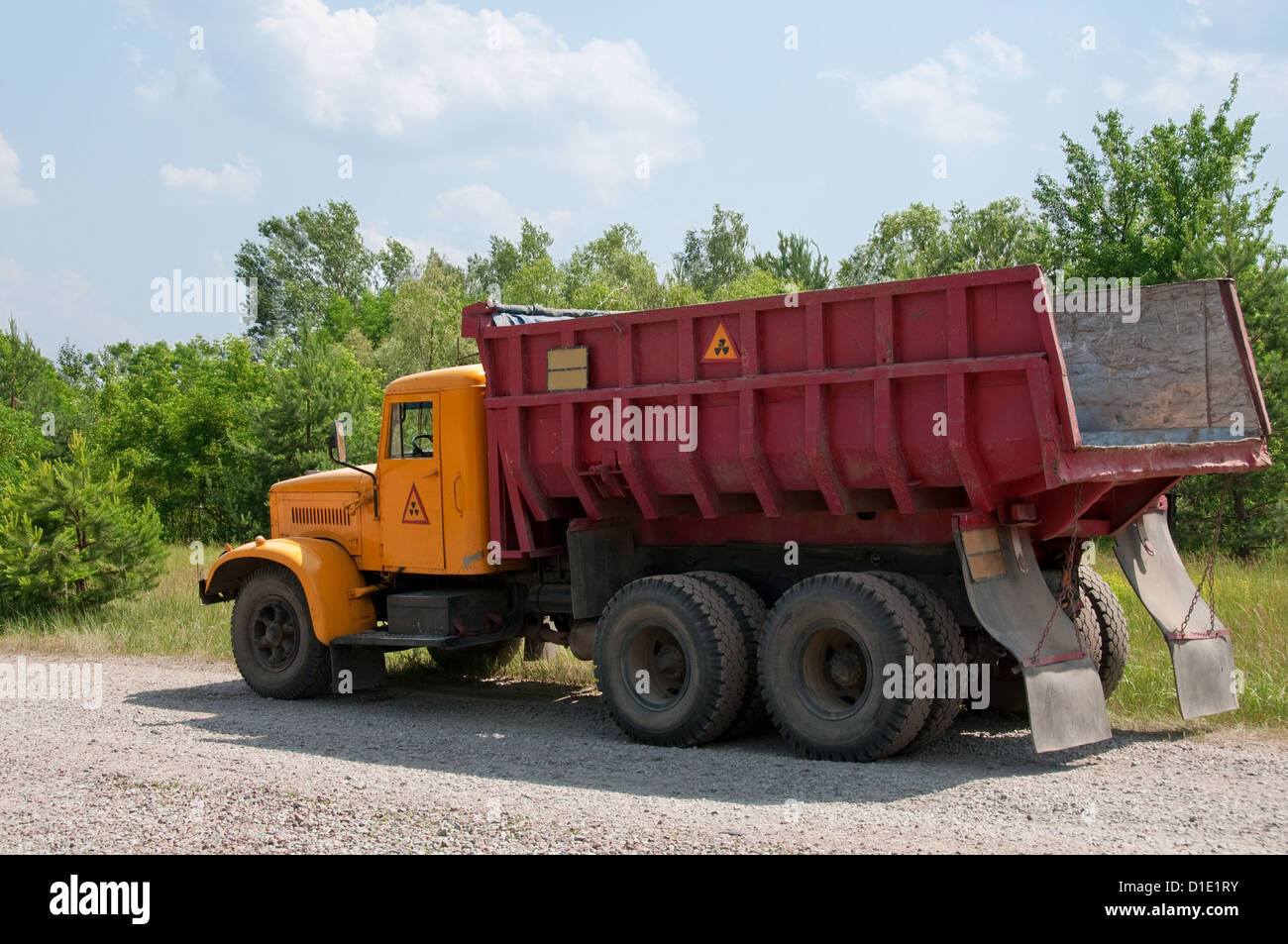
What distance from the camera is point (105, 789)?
686 centimetres

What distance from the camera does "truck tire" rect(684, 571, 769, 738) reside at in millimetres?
8539

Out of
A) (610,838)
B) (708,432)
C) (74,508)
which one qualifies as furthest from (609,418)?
(74,508)

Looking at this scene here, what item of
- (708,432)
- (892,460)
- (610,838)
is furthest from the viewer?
(708,432)

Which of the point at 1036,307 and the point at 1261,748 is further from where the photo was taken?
the point at 1261,748

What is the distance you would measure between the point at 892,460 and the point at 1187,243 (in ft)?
42.0

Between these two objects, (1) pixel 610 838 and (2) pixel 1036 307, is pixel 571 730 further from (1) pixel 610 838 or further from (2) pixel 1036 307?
(2) pixel 1036 307

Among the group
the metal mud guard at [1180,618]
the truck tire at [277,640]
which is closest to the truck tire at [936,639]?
the metal mud guard at [1180,618]

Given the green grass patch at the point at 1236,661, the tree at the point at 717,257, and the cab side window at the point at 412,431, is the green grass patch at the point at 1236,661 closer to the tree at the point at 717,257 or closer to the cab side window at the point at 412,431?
the cab side window at the point at 412,431

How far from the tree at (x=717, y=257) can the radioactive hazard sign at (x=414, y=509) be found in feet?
188

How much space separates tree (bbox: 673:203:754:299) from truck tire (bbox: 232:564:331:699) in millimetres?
56869

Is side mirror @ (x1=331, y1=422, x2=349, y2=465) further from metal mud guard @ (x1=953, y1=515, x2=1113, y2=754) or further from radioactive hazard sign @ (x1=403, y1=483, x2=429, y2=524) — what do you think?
metal mud guard @ (x1=953, y1=515, x2=1113, y2=754)

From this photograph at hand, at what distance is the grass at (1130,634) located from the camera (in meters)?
8.98

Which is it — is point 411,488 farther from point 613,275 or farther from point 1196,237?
point 613,275

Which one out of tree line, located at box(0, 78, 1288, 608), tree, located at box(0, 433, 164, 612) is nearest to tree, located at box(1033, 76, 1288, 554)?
tree line, located at box(0, 78, 1288, 608)
